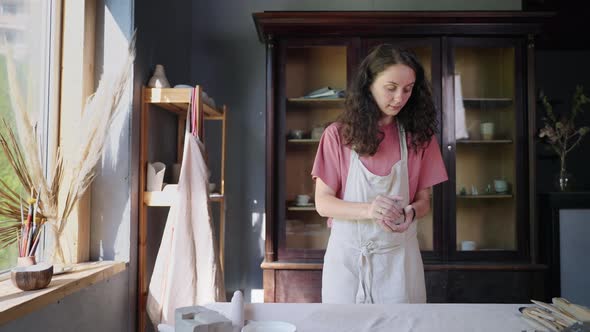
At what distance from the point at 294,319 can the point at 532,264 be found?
2008 mm

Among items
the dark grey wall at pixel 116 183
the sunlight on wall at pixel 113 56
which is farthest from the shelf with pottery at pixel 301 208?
the sunlight on wall at pixel 113 56

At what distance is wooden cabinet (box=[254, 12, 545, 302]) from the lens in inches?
102

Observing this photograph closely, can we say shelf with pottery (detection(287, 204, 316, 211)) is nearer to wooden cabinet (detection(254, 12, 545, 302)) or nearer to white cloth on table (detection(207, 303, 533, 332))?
wooden cabinet (detection(254, 12, 545, 302))

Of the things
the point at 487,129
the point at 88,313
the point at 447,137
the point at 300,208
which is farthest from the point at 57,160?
the point at 487,129

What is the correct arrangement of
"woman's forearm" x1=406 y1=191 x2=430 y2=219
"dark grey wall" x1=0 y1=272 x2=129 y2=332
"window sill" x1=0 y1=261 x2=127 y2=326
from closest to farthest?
"window sill" x1=0 y1=261 x2=127 y2=326, "dark grey wall" x1=0 y1=272 x2=129 y2=332, "woman's forearm" x1=406 y1=191 x2=430 y2=219

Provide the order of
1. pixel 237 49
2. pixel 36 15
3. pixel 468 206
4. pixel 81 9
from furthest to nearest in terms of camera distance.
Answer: pixel 237 49, pixel 468 206, pixel 81 9, pixel 36 15

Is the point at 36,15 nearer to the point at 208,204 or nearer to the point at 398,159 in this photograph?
the point at 208,204

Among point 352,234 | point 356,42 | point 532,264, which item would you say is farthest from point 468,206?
point 352,234

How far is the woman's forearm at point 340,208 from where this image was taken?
1.52 meters

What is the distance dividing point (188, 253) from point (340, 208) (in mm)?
783

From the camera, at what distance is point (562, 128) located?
2.88 metres

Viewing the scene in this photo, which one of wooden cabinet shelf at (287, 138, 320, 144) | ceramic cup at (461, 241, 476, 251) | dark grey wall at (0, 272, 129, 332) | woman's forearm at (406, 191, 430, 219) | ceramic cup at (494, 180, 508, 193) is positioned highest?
wooden cabinet shelf at (287, 138, 320, 144)

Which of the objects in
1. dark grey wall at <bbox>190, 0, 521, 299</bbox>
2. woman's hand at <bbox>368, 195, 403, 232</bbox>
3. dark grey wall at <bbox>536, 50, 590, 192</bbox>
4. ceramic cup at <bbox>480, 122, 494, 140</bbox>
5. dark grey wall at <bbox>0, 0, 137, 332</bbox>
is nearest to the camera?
woman's hand at <bbox>368, 195, 403, 232</bbox>

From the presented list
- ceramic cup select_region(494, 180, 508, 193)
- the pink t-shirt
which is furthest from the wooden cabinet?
the pink t-shirt
